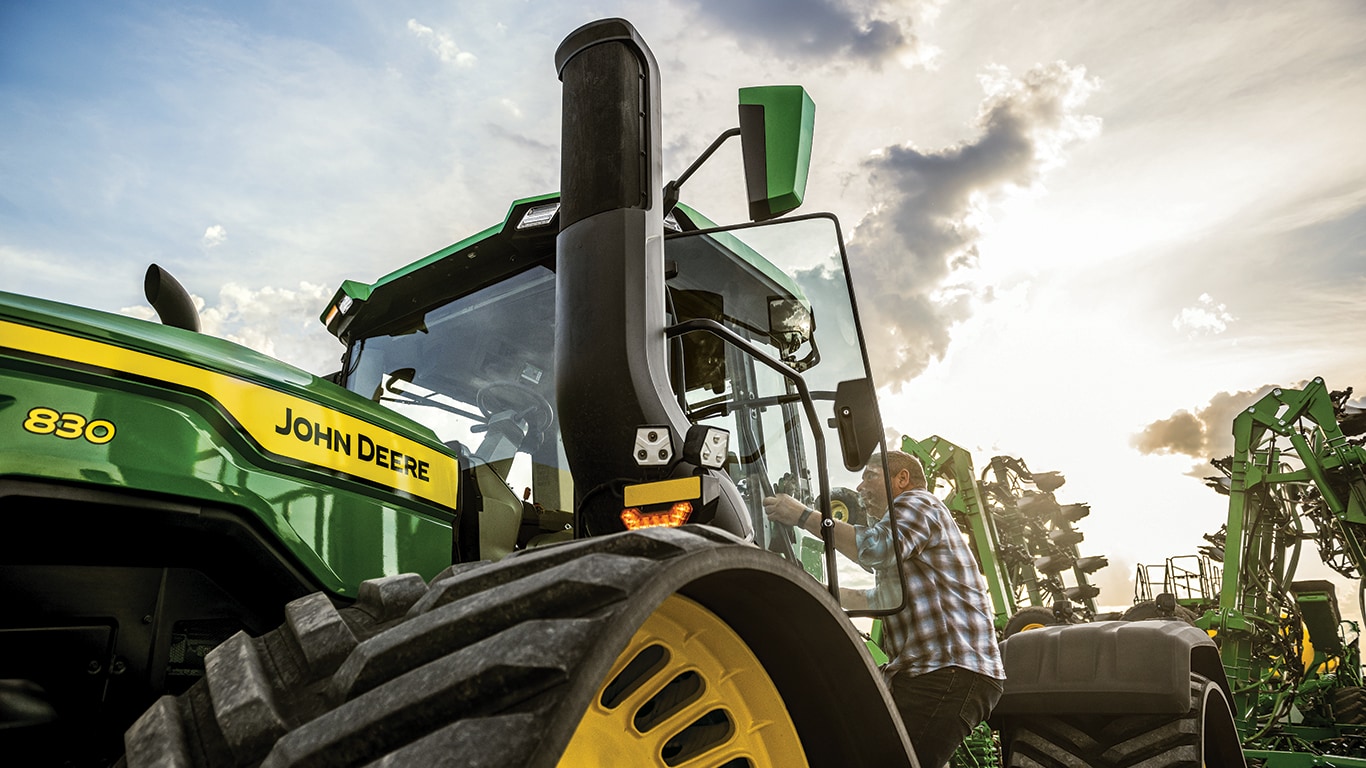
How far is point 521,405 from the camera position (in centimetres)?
262

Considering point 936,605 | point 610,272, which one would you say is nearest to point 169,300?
point 610,272

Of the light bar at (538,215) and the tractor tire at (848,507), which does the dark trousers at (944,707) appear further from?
the light bar at (538,215)

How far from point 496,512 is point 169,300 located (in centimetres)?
96

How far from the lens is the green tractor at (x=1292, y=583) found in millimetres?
9344

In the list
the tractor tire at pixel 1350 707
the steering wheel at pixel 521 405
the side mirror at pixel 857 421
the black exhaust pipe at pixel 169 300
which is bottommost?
the tractor tire at pixel 1350 707

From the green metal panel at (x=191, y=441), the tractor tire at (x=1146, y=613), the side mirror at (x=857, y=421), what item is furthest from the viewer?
the tractor tire at (x=1146, y=613)

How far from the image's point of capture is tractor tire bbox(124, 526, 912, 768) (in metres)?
0.98

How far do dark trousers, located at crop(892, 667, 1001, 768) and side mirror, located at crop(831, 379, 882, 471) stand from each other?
40.7 inches

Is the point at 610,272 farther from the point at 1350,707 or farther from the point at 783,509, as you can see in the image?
the point at 1350,707

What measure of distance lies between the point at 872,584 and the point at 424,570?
3.92ft

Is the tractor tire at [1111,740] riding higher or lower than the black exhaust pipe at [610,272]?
lower

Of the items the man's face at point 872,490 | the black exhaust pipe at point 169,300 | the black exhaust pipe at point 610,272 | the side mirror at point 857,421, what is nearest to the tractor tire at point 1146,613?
the man's face at point 872,490

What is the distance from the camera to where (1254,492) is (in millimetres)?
10258

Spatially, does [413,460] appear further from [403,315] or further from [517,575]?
[517,575]
